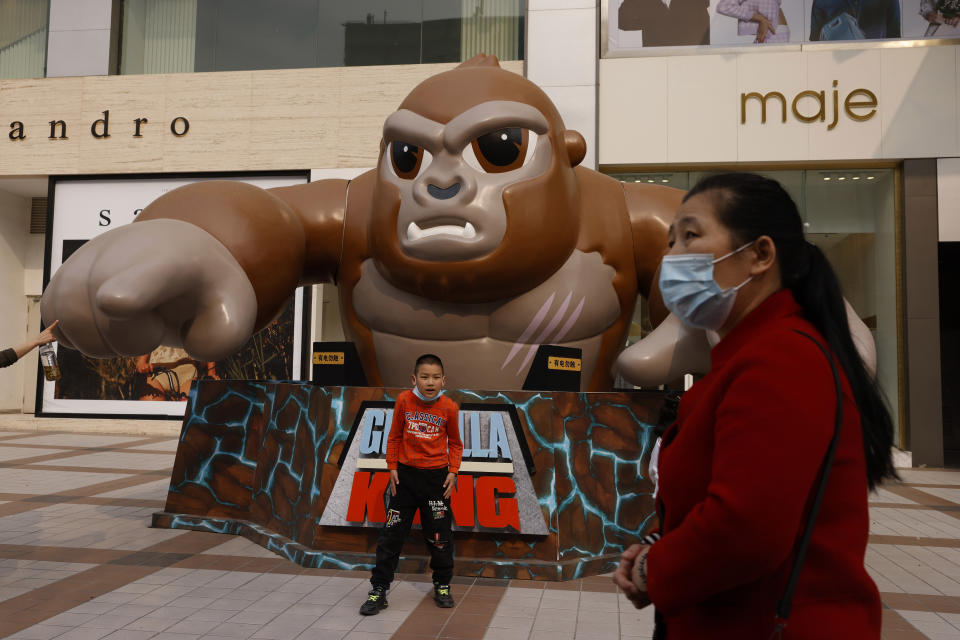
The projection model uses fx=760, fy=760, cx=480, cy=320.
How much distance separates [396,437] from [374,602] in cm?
80

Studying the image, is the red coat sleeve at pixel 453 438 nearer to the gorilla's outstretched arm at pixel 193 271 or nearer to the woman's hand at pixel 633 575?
the gorilla's outstretched arm at pixel 193 271

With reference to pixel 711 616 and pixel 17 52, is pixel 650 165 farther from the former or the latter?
pixel 17 52

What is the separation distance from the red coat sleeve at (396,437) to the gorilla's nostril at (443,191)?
132cm

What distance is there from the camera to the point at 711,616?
1.27 metres

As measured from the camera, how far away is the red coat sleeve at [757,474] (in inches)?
44.4

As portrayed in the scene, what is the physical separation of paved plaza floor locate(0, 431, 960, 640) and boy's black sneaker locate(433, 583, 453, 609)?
0.03m

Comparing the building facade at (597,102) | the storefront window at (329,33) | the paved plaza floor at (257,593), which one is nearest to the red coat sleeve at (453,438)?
the paved plaza floor at (257,593)

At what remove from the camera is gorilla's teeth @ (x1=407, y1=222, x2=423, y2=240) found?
15.1 ft

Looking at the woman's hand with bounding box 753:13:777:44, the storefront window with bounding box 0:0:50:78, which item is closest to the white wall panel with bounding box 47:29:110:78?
the storefront window with bounding box 0:0:50:78

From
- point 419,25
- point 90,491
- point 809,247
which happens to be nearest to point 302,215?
point 90,491

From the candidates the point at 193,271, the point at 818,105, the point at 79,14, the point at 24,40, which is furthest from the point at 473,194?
the point at 24,40

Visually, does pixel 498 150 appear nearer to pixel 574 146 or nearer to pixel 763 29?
pixel 574 146

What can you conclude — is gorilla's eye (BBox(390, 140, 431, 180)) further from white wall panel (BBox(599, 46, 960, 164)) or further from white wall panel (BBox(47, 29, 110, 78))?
white wall panel (BBox(47, 29, 110, 78))

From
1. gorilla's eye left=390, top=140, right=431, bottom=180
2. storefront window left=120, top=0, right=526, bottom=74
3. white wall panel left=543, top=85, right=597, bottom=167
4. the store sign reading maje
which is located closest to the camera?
gorilla's eye left=390, top=140, right=431, bottom=180
